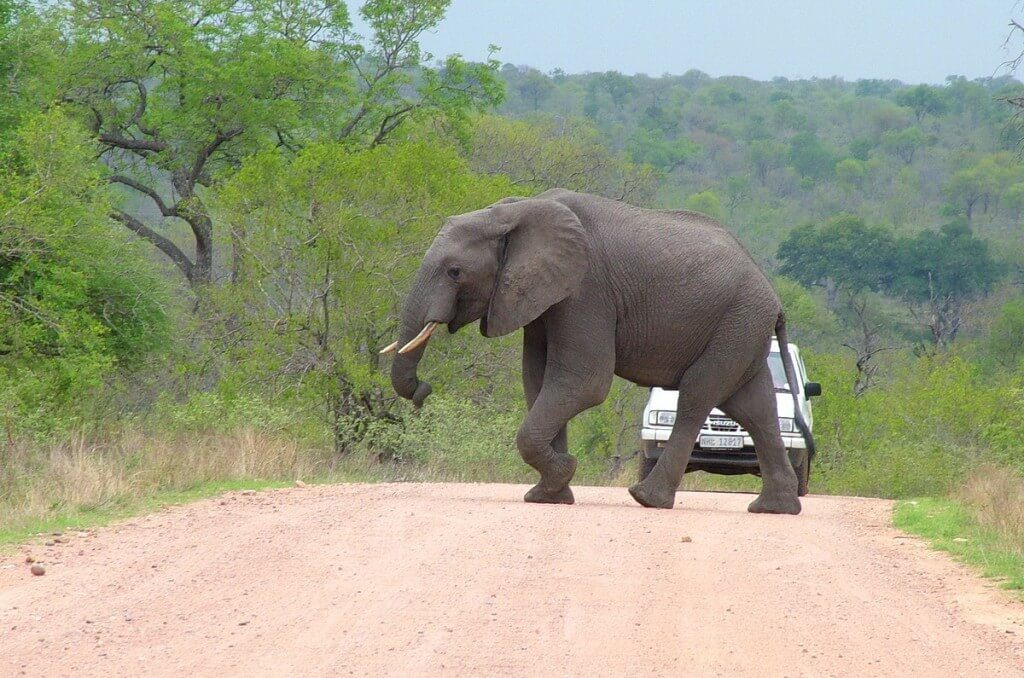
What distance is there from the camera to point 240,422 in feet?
59.8

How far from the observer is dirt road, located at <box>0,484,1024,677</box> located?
6.79 m

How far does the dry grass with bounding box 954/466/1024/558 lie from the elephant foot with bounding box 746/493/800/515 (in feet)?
4.84

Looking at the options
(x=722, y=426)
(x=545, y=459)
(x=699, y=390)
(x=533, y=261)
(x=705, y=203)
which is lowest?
(x=545, y=459)

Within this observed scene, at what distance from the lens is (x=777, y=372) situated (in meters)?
18.2

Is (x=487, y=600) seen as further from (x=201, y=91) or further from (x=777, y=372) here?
(x=201, y=91)

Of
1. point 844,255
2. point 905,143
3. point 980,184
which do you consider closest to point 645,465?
point 844,255

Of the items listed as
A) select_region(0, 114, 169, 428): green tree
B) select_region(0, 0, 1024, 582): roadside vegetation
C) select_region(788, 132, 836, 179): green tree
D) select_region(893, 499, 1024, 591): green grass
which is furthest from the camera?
select_region(788, 132, 836, 179): green tree

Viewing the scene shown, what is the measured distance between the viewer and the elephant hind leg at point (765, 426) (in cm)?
1383

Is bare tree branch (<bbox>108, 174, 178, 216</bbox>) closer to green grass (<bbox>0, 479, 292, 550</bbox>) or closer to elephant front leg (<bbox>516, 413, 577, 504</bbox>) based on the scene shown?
green grass (<bbox>0, 479, 292, 550</bbox>)

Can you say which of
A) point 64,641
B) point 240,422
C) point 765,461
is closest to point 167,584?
point 64,641

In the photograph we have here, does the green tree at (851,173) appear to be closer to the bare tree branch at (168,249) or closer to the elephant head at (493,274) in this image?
the bare tree branch at (168,249)

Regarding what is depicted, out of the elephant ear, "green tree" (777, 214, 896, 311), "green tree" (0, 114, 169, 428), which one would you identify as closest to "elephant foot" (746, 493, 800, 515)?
the elephant ear

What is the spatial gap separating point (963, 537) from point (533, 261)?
3908mm

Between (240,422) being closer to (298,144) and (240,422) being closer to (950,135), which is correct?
(298,144)
